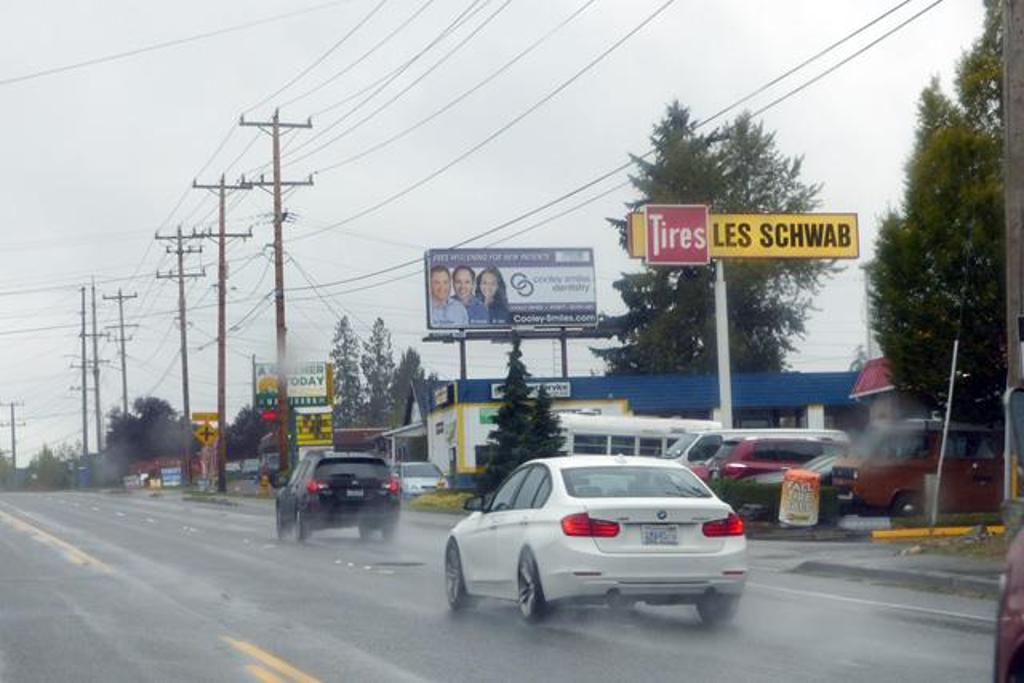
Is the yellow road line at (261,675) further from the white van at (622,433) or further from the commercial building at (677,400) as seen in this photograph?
the commercial building at (677,400)

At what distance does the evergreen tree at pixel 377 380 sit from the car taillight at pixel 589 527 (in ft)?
461

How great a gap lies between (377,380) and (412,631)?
143 metres

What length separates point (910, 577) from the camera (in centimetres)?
2023

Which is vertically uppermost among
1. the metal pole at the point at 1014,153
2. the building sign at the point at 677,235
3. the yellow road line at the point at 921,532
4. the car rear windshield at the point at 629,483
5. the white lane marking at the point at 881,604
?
the building sign at the point at 677,235

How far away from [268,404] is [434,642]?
67.2 m

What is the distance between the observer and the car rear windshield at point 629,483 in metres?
16.1

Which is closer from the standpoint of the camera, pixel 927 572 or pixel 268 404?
pixel 927 572

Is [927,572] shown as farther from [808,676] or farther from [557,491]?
[808,676]

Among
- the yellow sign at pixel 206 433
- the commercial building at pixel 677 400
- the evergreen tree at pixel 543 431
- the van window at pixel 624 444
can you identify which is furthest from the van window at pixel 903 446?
the yellow sign at pixel 206 433

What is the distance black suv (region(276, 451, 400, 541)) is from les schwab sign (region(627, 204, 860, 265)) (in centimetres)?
1084

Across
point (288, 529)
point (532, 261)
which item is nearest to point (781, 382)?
point (532, 261)

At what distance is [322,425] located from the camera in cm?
7581

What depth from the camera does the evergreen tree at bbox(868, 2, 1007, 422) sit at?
1342 inches

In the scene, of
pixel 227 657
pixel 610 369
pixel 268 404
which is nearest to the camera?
pixel 227 657
